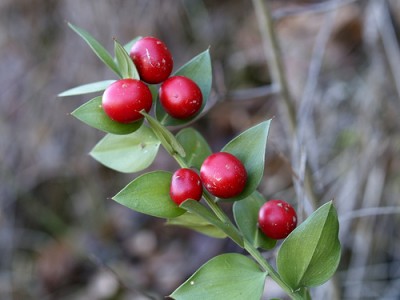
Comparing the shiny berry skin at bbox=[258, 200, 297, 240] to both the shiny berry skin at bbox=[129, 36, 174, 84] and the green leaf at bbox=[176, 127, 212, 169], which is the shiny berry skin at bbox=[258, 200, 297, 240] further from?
the shiny berry skin at bbox=[129, 36, 174, 84]

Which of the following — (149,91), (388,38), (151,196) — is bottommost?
(388,38)

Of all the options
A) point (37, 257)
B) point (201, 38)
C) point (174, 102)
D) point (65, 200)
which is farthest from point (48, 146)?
point (174, 102)

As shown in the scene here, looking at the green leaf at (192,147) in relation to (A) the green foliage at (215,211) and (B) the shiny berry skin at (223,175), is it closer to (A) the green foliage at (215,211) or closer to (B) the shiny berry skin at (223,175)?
(A) the green foliage at (215,211)

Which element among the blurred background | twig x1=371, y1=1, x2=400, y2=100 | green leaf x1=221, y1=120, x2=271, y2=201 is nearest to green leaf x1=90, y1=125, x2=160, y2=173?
green leaf x1=221, y1=120, x2=271, y2=201

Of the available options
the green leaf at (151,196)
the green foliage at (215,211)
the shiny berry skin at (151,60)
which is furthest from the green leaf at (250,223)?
the shiny berry skin at (151,60)

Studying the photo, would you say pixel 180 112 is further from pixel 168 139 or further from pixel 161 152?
pixel 161 152

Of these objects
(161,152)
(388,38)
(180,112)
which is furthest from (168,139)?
(161,152)
